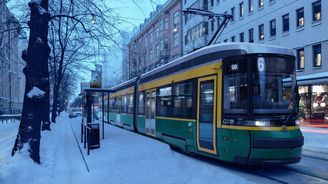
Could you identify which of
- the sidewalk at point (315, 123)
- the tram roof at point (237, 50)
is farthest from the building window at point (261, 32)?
the tram roof at point (237, 50)

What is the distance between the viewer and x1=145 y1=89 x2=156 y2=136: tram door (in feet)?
58.1

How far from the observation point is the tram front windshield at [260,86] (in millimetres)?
10258

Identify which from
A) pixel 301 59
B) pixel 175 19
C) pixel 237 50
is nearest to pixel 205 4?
pixel 175 19

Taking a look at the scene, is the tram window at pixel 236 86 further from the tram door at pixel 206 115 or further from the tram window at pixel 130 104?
the tram window at pixel 130 104

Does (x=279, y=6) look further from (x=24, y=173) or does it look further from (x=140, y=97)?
(x=24, y=173)

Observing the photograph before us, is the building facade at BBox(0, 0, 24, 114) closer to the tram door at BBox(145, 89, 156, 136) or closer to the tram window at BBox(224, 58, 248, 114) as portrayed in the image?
the tram door at BBox(145, 89, 156, 136)

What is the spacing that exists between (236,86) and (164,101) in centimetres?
570

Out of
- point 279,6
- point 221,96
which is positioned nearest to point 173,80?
point 221,96

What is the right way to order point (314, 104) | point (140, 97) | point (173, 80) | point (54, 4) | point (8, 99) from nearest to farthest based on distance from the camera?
point (173, 80), point (54, 4), point (140, 97), point (314, 104), point (8, 99)

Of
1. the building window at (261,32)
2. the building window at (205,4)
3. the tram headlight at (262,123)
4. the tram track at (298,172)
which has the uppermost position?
the building window at (205,4)

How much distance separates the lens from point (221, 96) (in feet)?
35.8

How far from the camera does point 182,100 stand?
1368 centimetres

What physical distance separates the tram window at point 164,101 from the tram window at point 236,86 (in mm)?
4531

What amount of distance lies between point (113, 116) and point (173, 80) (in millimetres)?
18531
